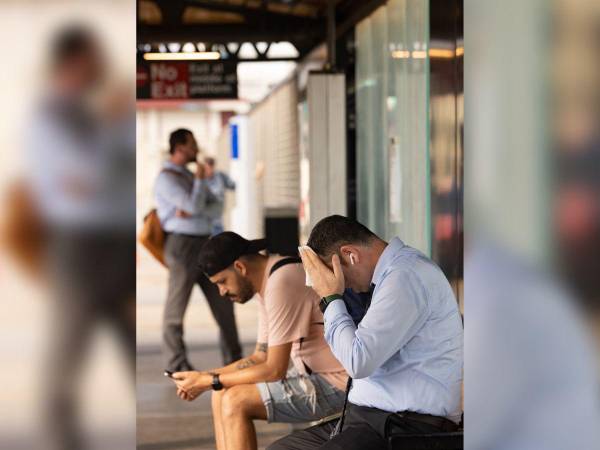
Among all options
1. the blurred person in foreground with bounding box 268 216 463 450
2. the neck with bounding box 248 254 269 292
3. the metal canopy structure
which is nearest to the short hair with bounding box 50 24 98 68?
the blurred person in foreground with bounding box 268 216 463 450

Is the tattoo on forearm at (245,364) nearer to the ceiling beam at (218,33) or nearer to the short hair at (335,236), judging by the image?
the short hair at (335,236)

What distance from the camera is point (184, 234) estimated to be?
9414 mm

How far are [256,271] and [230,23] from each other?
7.92m

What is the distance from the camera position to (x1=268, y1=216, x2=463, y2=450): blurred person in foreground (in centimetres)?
372

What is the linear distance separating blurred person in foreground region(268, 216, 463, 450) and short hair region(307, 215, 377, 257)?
0.18 ft

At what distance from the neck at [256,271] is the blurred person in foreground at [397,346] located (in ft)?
3.60

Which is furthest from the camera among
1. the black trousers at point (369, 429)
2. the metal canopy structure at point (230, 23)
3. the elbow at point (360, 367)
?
the metal canopy structure at point (230, 23)

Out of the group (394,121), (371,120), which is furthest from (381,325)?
(371,120)

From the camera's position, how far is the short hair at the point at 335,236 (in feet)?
13.2

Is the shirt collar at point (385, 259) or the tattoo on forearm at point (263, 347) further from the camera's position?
the tattoo on forearm at point (263, 347)

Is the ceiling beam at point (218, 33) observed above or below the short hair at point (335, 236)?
above

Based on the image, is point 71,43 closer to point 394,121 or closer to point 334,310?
point 334,310

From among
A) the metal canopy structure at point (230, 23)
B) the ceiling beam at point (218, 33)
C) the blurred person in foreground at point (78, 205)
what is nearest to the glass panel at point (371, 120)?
the metal canopy structure at point (230, 23)

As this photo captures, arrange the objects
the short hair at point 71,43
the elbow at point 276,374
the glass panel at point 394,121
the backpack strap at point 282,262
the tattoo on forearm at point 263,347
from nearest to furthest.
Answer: the short hair at point 71,43 → the elbow at point 276,374 → the backpack strap at point 282,262 → the tattoo on forearm at point 263,347 → the glass panel at point 394,121
